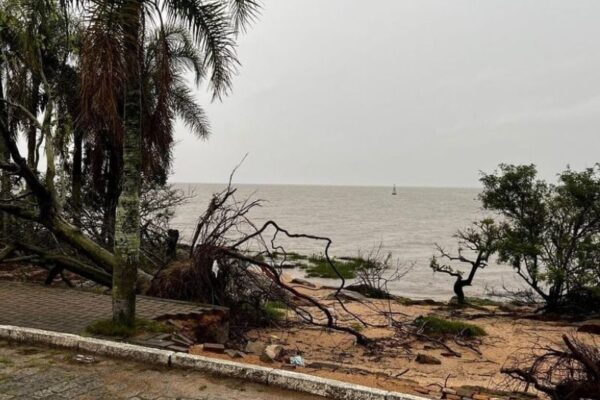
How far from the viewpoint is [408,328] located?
11.6 metres

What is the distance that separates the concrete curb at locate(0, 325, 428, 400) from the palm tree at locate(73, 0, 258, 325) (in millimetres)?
866

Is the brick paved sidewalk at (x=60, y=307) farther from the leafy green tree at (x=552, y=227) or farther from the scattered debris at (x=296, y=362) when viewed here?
the leafy green tree at (x=552, y=227)

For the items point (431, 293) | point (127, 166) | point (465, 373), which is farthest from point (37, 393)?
point (431, 293)

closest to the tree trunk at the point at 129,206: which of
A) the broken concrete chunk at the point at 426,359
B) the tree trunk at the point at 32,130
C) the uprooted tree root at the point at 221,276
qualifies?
the uprooted tree root at the point at 221,276

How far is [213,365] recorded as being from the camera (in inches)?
205

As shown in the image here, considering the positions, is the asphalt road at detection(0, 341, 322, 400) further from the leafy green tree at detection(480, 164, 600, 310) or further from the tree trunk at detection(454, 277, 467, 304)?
the tree trunk at detection(454, 277, 467, 304)

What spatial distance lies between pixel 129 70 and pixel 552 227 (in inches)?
545

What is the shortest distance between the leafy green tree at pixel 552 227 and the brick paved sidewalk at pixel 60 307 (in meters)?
11.0

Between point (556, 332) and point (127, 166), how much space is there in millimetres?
11682

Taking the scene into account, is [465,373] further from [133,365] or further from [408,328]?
[133,365]

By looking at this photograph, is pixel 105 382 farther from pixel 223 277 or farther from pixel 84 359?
pixel 223 277

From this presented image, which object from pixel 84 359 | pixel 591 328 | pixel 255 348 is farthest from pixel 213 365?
pixel 591 328

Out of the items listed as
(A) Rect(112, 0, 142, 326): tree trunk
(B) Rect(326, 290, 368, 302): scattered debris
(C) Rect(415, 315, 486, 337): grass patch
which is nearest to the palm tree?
(A) Rect(112, 0, 142, 326): tree trunk

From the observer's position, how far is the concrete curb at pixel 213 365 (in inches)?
179
